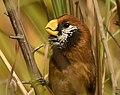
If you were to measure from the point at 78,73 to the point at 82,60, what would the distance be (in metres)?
0.06

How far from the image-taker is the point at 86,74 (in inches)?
67.4

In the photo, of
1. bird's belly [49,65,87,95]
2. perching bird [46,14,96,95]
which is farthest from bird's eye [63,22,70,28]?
bird's belly [49,65,87,95]

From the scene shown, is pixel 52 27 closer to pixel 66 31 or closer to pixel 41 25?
pixel 66 31

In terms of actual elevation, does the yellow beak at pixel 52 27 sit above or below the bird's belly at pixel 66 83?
above

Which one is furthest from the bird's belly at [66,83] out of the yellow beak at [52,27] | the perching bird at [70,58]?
the yellow beak at [52,27]

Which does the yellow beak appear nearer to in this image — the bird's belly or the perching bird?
the perching bird

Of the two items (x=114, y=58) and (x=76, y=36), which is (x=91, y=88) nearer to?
(x=76, y=36)

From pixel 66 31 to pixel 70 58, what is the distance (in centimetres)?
10

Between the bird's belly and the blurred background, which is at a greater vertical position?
the blurred background

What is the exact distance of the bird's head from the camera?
161 cm

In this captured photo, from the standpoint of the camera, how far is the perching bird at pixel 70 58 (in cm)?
164

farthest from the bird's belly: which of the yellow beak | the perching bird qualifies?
the yellow beak

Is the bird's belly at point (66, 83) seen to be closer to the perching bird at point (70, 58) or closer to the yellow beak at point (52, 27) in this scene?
the perching bird at point (70, 58)

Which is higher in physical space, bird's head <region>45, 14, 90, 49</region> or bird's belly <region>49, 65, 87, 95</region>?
bird's head <region>45, 14, 90, 49</region>
